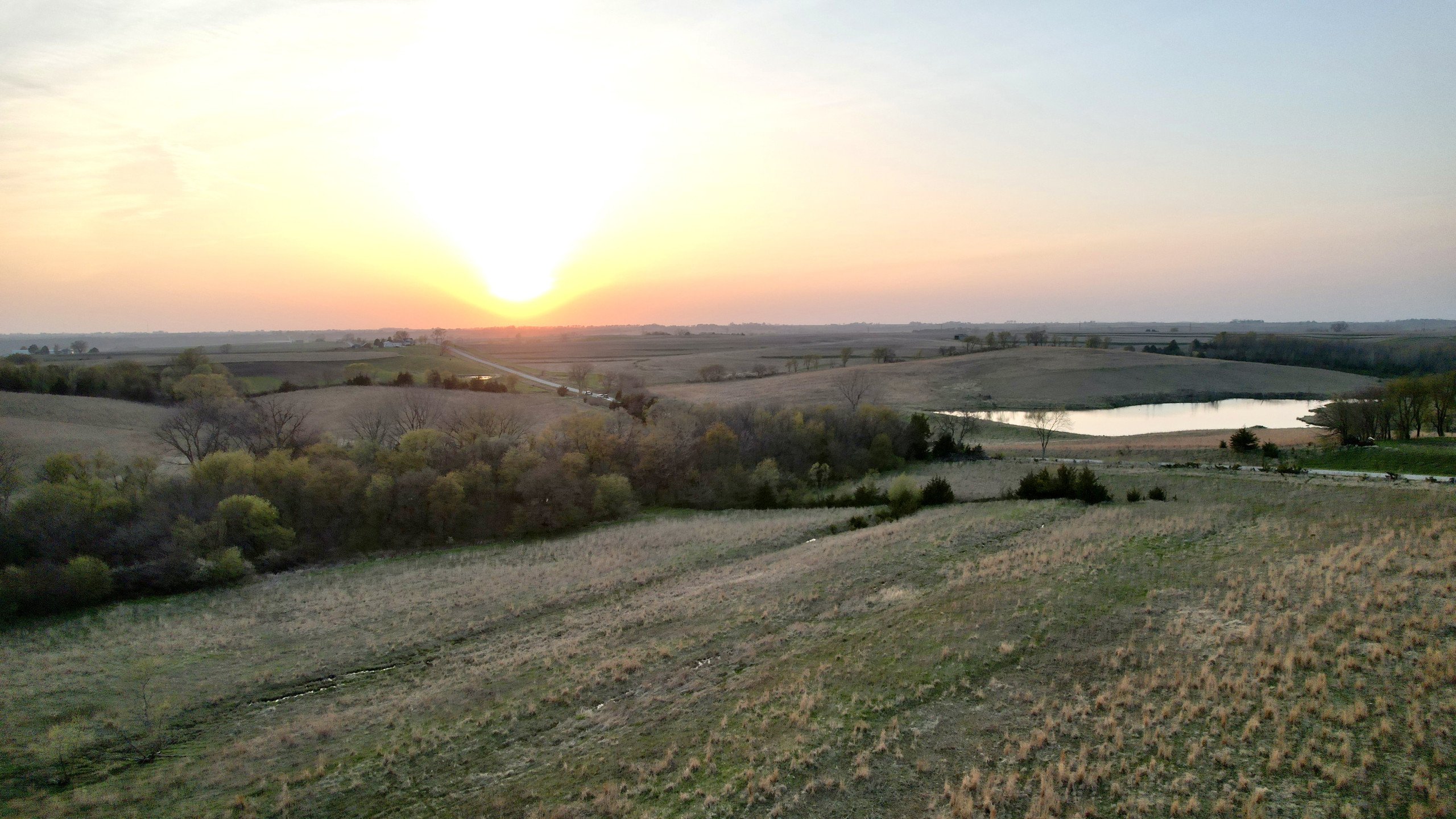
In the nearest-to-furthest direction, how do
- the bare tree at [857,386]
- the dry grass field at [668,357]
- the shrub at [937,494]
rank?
1. the shrub at [937,494]
2. the bare tree at [857,386]
3. the dry grass field at [668,357]

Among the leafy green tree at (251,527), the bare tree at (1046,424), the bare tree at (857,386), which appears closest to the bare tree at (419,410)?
the leafy green tree at (251,527)

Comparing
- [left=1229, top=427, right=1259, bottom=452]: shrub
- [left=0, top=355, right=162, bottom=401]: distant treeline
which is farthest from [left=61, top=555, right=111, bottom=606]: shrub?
[left=1229, top=427, right=1259, bottom=452]: shrub

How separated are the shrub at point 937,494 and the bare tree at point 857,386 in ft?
126

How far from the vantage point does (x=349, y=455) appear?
42.6 m

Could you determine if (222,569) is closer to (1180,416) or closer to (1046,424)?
(1046,424)

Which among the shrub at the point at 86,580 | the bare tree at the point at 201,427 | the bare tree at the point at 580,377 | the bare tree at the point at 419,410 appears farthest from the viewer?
the bare tree at the point at 580,377

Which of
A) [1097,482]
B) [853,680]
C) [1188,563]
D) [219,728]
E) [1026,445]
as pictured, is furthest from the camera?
[1026,445]

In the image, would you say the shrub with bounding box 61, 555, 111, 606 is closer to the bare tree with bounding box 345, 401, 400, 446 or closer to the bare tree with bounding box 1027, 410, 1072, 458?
the bare tree with bounding box 345, 401, 400, 446

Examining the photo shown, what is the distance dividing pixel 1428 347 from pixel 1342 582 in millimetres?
141500

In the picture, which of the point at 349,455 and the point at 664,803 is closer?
the point at 664,803

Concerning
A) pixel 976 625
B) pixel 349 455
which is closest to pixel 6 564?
pixel 349 455

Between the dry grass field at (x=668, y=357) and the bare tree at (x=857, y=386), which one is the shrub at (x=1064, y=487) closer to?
the bare tree at (x=857, y=386)

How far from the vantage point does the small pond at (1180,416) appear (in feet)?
229

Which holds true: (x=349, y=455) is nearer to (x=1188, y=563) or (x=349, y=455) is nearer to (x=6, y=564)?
(x=6, y=564)
